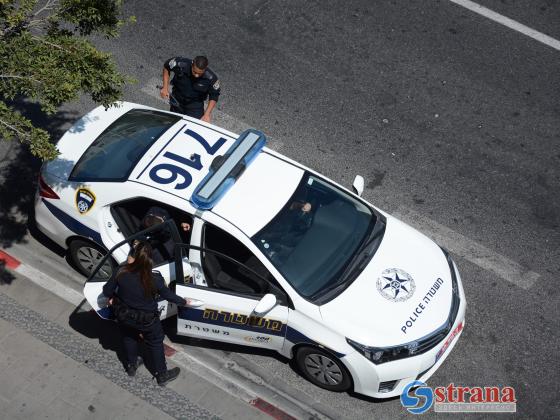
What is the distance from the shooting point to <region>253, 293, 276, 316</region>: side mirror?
683cm

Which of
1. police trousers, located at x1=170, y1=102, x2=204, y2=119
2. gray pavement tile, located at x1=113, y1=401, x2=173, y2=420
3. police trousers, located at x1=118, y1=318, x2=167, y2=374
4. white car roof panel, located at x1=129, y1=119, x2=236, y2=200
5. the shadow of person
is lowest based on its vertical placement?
gray pavement tile, located at x1=113, y1=401, x2=173, y2=420

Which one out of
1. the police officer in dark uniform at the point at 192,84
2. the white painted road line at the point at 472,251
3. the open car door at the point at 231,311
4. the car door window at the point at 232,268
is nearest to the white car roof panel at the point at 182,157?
the car door window at the point at 232,268

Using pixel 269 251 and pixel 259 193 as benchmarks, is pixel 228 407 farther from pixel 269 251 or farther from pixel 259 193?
pixel 259 193

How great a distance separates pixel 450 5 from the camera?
12.1m

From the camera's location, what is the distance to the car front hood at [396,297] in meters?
7.01

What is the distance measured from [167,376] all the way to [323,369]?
4.86 ft

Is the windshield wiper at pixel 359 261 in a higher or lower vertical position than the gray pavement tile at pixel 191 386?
higher

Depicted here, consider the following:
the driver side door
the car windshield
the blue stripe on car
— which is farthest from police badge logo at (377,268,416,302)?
the blue stripe on car

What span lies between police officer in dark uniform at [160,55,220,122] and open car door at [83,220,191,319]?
2.39 m

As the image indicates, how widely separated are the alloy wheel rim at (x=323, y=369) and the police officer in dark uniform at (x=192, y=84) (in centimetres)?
321

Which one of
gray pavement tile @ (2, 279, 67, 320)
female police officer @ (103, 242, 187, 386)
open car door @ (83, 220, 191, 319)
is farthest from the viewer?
gray pavement tile @ (2, 279, 67, 320)

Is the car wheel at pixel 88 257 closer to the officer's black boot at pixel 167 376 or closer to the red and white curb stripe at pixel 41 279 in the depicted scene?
the red and white curb stripe at pixel 41 279

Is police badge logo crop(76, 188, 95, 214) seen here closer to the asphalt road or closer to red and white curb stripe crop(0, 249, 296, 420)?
red and white curb stripe crop(0, 249, 296, 420)

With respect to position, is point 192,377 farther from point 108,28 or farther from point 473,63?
point 473,63
